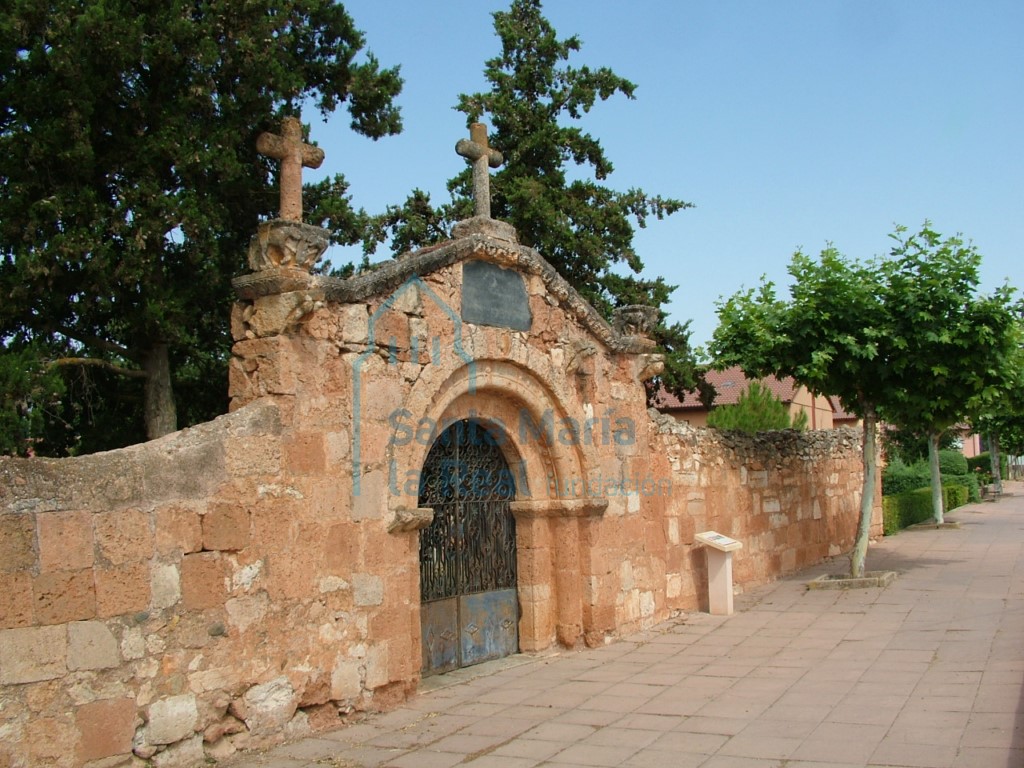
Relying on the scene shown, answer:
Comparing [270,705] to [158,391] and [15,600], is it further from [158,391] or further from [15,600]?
[158,391]

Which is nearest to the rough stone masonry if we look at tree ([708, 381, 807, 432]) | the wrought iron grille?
the wrought iron grille

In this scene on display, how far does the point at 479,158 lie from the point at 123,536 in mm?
4805

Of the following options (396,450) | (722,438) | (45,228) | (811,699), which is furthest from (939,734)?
(45,228)

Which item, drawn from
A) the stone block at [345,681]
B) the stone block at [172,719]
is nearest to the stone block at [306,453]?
the stone block at [345,681]

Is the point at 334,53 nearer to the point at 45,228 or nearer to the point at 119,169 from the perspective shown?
the point at 119,169

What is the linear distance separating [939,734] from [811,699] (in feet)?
3.67

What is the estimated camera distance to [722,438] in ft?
38.7

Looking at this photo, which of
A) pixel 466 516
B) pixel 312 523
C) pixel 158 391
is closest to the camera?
pixel 312 523

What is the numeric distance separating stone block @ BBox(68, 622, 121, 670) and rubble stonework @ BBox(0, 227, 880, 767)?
0.04 ft

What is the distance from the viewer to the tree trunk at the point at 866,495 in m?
11.7

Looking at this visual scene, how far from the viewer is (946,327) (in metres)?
10.8

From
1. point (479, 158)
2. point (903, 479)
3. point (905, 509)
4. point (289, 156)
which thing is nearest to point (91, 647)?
point (289, 156)

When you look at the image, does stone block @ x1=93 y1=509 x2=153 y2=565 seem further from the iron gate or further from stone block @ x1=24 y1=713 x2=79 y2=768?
the iron gate

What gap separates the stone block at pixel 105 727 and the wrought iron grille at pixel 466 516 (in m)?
2.89
